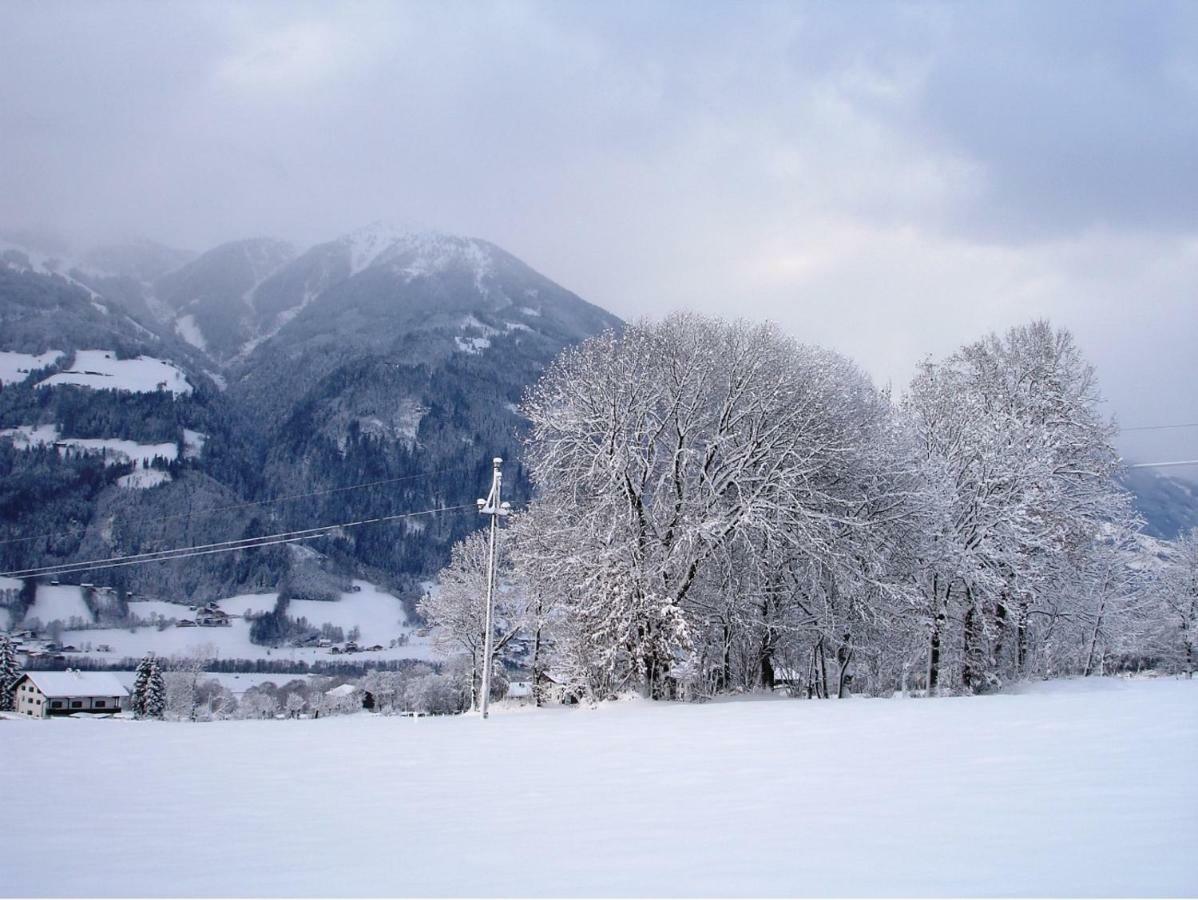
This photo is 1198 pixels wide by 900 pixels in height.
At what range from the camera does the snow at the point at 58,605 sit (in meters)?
164

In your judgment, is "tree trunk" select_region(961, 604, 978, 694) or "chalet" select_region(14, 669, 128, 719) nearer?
"tree trunk" select_region(961, 604, 978, 694)

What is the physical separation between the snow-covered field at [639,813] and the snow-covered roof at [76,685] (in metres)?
88.0

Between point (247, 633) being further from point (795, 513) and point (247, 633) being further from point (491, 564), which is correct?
point (795, 513)

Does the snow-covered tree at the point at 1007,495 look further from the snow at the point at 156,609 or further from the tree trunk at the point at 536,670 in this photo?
the snow at the point at 156,609

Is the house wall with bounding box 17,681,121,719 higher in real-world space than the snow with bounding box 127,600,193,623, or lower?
lower

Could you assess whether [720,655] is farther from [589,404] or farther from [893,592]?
[589,404]

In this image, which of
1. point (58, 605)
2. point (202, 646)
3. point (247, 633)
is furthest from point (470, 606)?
point (58, 605)

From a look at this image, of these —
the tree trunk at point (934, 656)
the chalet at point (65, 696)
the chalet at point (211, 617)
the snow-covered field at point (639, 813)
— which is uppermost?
the snow-covered field at point (639, 813)

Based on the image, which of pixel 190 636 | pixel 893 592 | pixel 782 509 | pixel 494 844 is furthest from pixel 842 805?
pixel 190 636

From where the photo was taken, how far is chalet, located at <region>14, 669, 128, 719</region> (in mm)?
86938

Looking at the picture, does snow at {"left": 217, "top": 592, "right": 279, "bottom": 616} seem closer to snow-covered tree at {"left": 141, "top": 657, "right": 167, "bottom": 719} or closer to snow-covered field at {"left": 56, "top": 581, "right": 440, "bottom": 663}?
snow-covered field at {"left": 56, "top": 581, "right": 440, "bottom": 663}

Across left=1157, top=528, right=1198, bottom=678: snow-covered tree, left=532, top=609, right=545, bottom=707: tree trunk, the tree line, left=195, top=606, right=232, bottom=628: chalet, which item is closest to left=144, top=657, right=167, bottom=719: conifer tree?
left=532, top=609, right=545, bottom=707: tree trunk

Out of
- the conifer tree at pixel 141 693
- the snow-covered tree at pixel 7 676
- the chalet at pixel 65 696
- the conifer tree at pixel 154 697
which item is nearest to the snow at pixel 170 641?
the chalet at pixel 65 696

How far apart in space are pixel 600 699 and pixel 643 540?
215 inches
